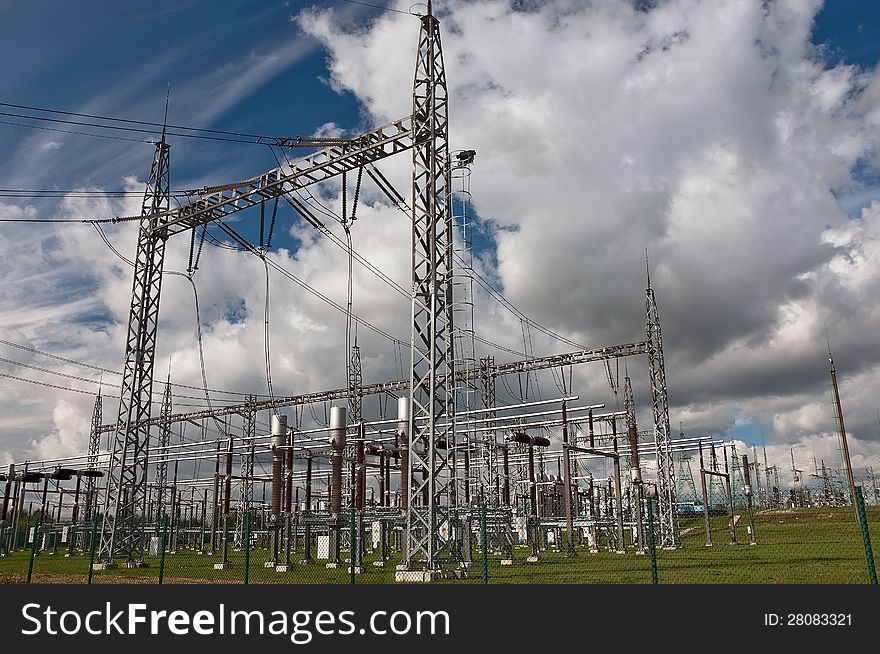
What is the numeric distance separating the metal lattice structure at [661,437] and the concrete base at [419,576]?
59.7ft

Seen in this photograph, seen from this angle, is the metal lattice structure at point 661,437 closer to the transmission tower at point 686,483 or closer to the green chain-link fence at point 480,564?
the green chain-link fence at point 480,564

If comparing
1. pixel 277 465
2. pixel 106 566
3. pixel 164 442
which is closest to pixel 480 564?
pixel 277 465

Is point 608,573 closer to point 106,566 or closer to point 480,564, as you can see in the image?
point 480,564

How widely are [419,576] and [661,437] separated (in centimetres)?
2000

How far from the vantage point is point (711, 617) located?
8875 mm

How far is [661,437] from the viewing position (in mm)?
34281

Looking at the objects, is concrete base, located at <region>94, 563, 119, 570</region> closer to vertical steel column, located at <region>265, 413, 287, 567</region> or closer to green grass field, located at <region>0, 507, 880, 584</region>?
green grass field, located at <region>0, 507, 880, 584</region>

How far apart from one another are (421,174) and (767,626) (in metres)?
14.9

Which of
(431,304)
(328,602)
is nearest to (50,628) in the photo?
(328,602)

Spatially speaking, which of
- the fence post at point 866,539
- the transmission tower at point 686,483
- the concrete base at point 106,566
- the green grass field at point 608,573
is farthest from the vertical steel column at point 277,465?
the transmission tower at point 686,483

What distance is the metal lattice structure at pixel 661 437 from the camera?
109 feet

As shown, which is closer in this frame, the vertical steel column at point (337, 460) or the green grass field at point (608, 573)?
the green grass field at point (608, 573)

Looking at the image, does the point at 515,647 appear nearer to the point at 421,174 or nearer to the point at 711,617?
the point at 711,617

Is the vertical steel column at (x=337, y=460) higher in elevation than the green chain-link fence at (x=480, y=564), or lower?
higher
